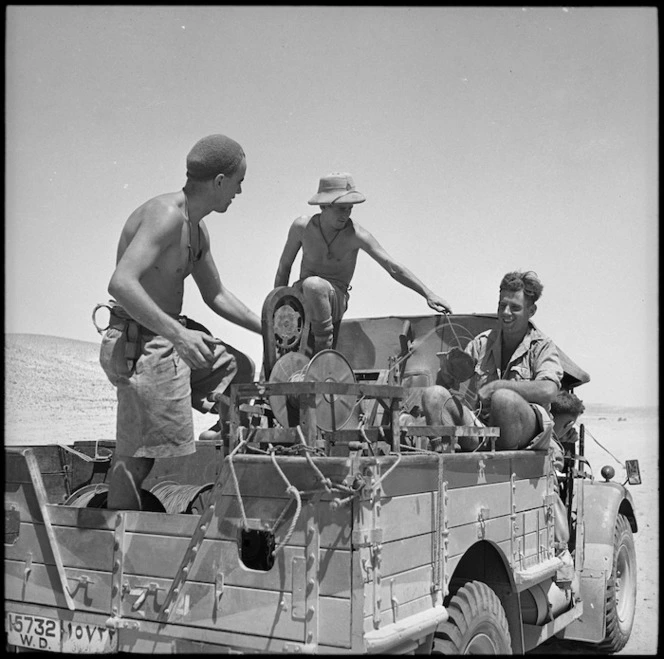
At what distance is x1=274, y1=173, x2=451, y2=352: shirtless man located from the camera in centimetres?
560

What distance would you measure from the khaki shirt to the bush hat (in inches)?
48.6

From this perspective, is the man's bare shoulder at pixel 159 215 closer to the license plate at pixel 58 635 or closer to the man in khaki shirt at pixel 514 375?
the man in khaki shirt at pixel 514 375

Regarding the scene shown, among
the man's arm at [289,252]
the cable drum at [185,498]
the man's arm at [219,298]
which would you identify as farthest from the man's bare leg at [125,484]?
the man's arm at [289,252]

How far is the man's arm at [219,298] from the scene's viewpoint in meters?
4.71

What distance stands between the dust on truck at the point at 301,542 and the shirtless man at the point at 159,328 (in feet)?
0.89

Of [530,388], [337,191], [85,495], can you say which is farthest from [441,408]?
[85,495]

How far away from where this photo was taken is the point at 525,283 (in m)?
5.52

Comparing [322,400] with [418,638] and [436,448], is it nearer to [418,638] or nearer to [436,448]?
[436,448]

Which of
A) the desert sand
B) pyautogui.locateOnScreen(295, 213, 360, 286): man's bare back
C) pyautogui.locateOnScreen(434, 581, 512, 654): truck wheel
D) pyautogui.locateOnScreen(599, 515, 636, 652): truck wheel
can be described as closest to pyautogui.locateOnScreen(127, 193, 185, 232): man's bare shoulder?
pyautogui.locateOnScreen(295, 213, 360, 286): man's bare back

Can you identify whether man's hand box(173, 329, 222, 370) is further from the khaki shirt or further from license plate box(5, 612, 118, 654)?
the khaki shirt

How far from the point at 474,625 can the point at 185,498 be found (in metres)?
1.70

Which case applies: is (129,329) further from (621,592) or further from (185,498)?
(621,592)

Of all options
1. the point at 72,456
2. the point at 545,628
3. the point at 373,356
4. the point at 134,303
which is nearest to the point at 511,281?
the point at 373,356

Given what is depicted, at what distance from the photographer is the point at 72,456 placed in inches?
214
